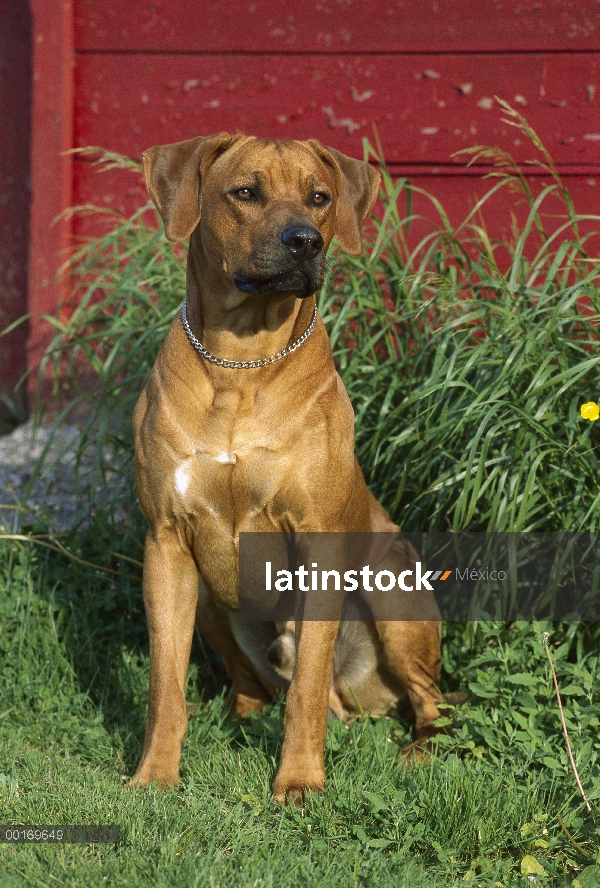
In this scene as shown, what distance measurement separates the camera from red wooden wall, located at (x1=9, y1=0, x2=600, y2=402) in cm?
488

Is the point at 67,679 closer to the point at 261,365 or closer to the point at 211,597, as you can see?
the point at 211,597

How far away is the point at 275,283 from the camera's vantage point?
9.25 ft

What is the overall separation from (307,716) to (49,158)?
3613 mm

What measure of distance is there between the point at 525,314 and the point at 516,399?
0.36 m

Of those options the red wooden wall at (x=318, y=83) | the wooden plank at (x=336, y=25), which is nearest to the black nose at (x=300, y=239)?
the red wooden wall at (x=318, y=83)

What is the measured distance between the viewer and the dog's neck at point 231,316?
2980 mm

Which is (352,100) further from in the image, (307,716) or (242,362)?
(307,716)

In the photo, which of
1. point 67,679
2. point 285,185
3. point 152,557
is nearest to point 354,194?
point 285,185

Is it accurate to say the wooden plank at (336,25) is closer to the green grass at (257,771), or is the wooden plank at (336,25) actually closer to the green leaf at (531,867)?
the green grass at (257,771)

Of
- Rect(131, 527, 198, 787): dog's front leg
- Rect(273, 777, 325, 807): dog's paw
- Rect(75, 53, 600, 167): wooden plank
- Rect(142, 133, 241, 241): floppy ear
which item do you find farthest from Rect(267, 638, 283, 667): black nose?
Rect(75, 53, 600, 167): wooden plank

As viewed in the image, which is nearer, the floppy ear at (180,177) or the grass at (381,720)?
the grass at (381,720)

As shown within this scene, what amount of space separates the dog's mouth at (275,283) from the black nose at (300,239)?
5 centimetres

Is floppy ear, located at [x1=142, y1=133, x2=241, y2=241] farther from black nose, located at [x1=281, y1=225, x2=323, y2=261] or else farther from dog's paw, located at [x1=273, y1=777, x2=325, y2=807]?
dog's paw, located at [x1=273, y1=777, x2=325, y2=807]

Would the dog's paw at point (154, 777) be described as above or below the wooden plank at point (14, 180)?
below
